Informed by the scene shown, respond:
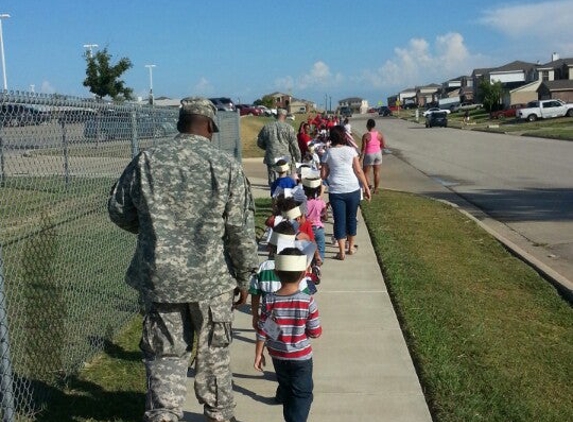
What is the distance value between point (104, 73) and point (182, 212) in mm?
28350

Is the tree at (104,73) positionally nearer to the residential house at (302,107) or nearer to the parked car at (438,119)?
the parked car at (438,119)

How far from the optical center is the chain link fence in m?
4.67

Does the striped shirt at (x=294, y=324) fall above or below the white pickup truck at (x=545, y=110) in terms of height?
below

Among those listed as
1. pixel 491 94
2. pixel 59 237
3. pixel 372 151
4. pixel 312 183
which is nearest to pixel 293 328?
pixel 59 237

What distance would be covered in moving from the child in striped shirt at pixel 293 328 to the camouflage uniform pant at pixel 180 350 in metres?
0.28

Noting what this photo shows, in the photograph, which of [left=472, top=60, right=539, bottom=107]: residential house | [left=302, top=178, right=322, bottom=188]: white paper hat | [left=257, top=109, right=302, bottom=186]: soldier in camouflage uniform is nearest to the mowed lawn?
[left=302, top=178, right=322, bottom=188]: white paper hat

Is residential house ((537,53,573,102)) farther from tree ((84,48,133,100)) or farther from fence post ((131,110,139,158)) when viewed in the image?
fence post ((131,110,139,158))

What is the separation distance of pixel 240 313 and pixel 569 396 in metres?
3.18

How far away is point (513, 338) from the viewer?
6.18m

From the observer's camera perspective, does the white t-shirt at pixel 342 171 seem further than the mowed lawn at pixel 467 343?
Yes

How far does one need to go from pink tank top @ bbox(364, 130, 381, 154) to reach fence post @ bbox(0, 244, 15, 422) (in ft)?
38.5

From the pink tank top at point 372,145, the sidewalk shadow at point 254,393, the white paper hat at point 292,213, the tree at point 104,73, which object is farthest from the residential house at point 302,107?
the sidewalk shadow at point 254,393

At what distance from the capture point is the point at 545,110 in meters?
58.7

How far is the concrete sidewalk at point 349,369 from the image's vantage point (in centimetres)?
476
